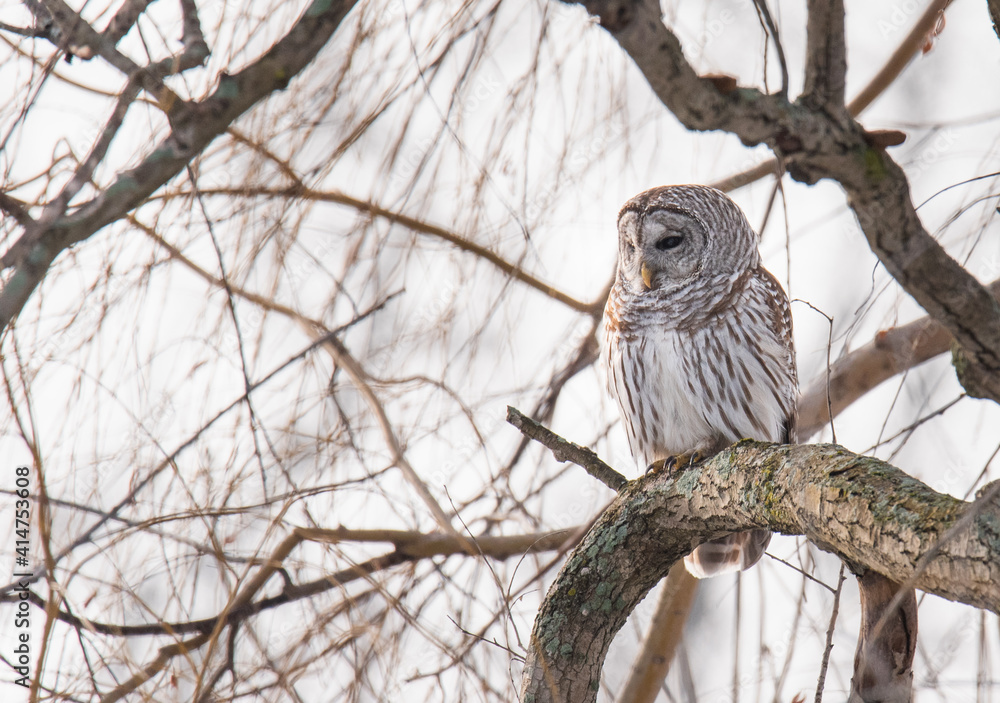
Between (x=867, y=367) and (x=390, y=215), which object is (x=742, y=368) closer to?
(x=867, y=367)

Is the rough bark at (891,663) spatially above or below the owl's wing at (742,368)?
below

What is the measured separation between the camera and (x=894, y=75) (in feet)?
13.6


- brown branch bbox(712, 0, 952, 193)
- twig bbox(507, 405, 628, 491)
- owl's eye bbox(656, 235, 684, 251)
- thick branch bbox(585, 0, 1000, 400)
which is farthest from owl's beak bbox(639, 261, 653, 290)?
thick branch bbox(585, 0, 1000, 400)

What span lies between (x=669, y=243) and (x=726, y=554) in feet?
3.78

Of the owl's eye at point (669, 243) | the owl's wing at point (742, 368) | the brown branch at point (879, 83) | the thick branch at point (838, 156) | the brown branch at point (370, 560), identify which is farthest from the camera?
the brown branch at point (879, 83)

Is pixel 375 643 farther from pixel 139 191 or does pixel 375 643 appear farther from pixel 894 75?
pixel 894 75

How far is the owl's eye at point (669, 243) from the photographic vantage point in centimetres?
364

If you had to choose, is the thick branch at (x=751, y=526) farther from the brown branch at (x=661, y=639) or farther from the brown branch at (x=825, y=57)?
the brown branch at (x=661, y=639)

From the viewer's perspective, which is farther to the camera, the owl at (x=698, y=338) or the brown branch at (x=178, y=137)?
the owl at (x=698, y=338)

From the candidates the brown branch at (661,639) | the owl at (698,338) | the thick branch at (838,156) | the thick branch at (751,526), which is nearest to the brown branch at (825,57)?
the thick branch at (838,156)

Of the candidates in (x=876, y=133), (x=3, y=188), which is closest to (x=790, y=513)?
(x=876, y=133)

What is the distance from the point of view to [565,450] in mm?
2793

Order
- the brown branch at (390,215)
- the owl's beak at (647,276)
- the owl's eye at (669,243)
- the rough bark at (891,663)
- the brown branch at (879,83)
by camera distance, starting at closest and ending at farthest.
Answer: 1. the rough bark at (891,663)
2. the brown branch at (390,215)
3. the owl's beak at (647,276)
4. the owl's eye at (669,243)
5. the brown branch at (879,83)

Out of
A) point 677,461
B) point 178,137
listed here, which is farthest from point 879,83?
point 178,137
